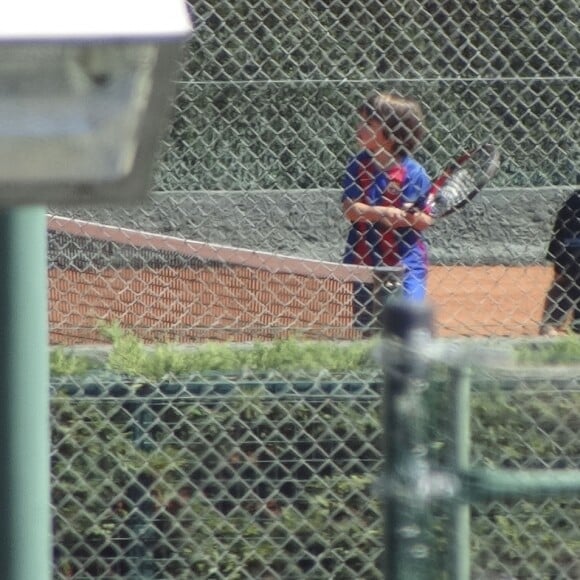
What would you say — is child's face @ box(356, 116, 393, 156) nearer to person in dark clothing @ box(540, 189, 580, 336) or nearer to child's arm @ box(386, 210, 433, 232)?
child's arm @ box(386, 210, 433, 232)

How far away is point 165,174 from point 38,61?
516 cm

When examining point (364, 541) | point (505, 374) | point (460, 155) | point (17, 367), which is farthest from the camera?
point (460, 155)

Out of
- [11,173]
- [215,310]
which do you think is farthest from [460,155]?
[11,173]

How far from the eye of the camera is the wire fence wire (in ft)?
17.9

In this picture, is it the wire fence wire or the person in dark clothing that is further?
the wire fence wire

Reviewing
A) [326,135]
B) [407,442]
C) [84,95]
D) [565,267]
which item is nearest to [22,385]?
[407,442]

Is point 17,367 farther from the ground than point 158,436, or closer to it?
closer to it

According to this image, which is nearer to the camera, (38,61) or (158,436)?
(38,61)

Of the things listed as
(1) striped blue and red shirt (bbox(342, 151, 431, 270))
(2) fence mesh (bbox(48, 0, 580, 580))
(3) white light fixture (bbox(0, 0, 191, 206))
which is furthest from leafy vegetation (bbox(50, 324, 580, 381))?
(3) white light fixture (bbox(0, 0, 191, 206))

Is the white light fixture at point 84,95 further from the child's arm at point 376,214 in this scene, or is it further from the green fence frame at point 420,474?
the child's arm at point 376,214

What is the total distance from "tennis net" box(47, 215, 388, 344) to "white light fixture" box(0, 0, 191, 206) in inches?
144

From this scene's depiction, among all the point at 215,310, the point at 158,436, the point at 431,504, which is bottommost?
the point at 431,504

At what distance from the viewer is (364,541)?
126 inches

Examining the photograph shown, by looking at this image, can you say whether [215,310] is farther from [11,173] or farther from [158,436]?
[11,173]
